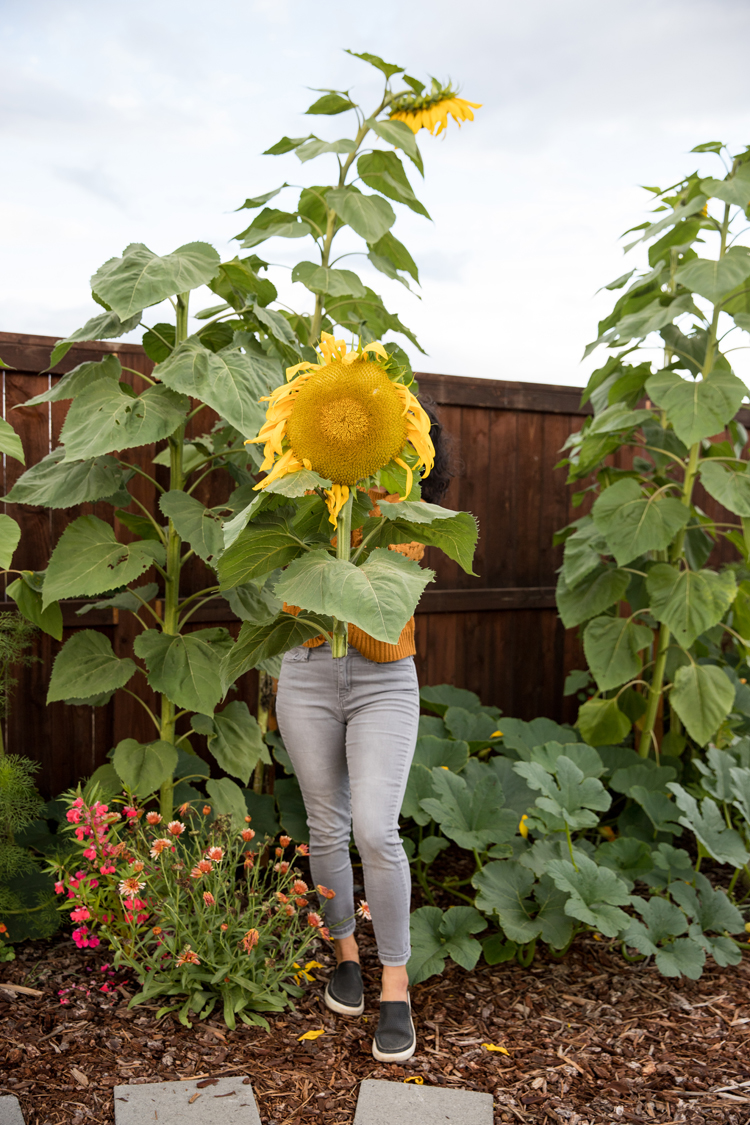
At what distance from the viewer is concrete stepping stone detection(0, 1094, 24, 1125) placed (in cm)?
159

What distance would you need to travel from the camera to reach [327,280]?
2.48m

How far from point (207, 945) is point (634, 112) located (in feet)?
11.1

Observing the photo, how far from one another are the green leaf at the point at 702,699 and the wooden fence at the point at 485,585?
3.66ft

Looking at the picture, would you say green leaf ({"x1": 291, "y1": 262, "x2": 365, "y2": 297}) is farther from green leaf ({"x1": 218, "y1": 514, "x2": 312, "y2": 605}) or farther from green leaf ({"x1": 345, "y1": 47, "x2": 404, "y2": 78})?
green leaf ({"x1": 218, "y1": 514, "x2": 312, "y2": 605})

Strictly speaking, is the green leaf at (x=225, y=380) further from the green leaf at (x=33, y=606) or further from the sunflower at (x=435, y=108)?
the sunflower at (x=435, y=108)

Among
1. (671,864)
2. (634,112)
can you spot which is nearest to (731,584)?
(671,864)

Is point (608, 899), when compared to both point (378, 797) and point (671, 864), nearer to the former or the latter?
point (671, 864)

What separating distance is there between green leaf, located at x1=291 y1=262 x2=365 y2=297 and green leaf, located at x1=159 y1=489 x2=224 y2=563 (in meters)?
0.74

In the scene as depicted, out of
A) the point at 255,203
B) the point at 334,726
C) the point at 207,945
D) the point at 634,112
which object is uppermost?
the point at 634,112

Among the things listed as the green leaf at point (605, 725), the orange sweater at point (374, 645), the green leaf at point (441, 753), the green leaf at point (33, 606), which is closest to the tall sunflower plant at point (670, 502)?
the green leaf at point (605, 725)

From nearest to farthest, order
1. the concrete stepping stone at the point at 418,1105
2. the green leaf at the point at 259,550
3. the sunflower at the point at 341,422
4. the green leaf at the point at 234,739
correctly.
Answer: the sunflower at the point at 341,422, the green leaf at the point at 259,550, the concrete stepping stone at the point at 418,1105, the green leaf at the point at 234,739

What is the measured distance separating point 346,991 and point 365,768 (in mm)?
636

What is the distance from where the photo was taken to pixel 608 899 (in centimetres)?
223

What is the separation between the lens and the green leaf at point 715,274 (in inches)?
Result: 108
